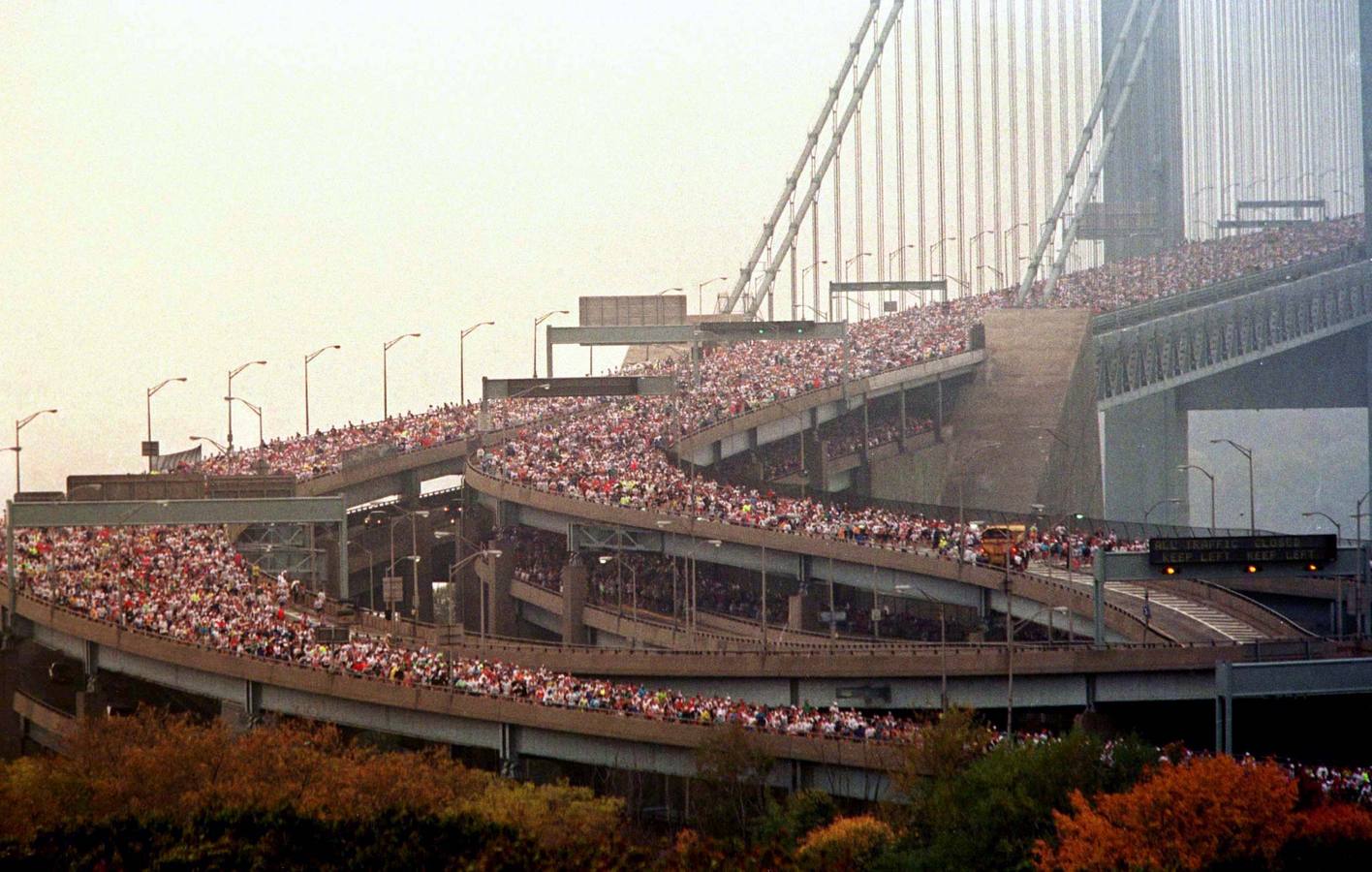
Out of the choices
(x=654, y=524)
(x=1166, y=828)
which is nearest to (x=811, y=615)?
(x=654, y=524)

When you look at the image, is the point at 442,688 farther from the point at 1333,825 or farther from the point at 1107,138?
the point at 1107,138

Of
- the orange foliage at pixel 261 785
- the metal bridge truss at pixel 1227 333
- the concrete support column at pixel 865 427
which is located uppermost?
the metal bridge truss at pixel 1227 333

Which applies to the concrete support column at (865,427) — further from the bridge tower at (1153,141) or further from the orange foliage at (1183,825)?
the orange foliage at (1183,825)

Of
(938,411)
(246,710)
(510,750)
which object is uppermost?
(938,411)

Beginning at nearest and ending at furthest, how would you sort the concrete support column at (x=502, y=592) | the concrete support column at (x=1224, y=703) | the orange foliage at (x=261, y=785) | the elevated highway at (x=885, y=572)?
the orange foliage at (x=261, y=785) → the concrete support column at (x=1224, y=703) → the elevated highway at (x=885, y=572) → the concrete support column at (x=502, y=592)

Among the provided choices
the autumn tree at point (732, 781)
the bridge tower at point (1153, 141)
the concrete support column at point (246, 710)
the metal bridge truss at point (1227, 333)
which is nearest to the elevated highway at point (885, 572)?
the autumn tree at point (732, 781)

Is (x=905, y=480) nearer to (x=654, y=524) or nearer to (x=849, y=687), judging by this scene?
(x=654, y=524)

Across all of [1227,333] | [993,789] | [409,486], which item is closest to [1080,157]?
[1227,333]
